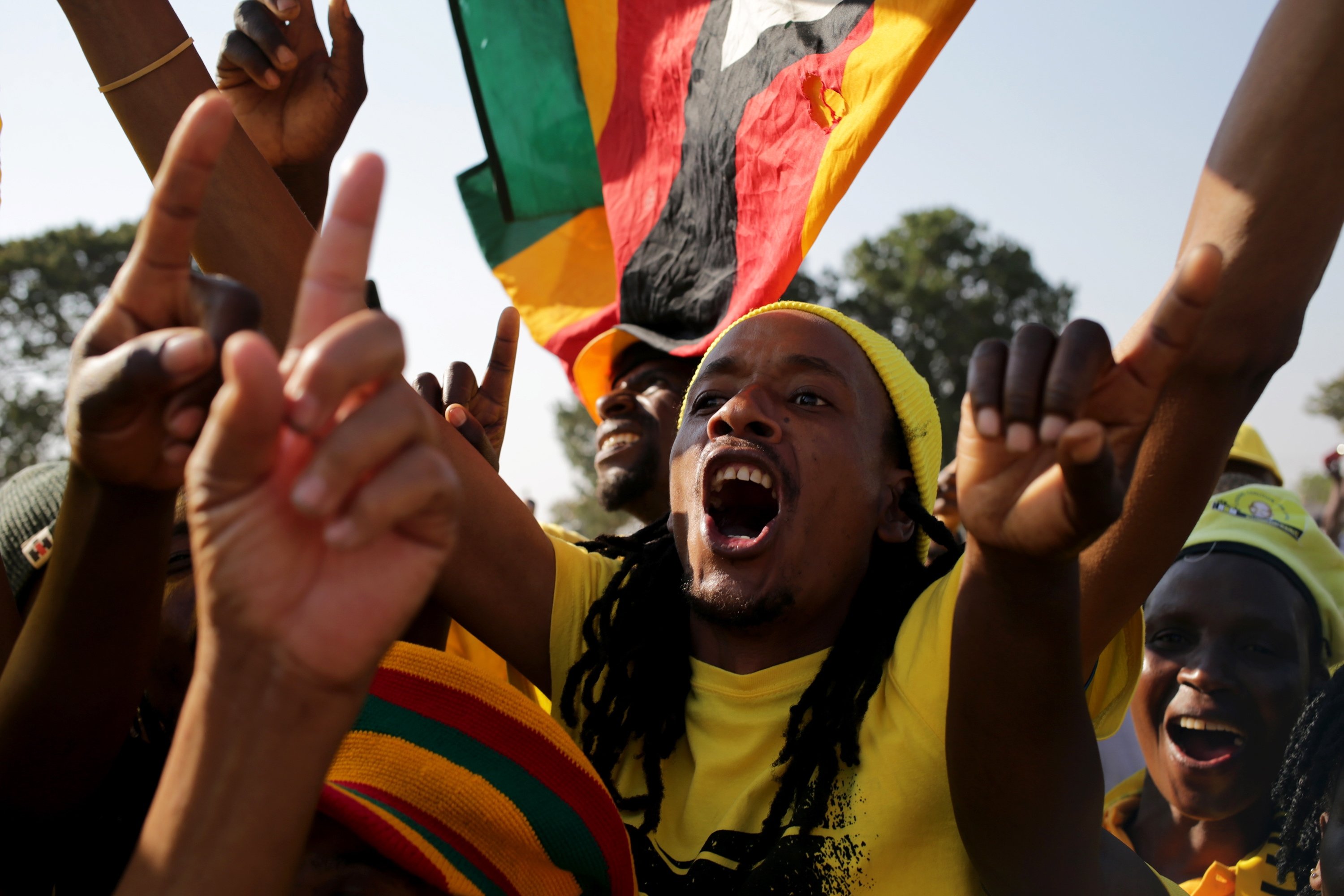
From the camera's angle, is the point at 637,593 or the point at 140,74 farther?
the point at 637,593

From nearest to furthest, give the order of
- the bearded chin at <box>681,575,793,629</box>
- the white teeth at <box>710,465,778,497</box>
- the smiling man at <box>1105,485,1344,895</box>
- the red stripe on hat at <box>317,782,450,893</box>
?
1. the red stripe on hat at <box>317,782,450,893</box>
2. the bearded chin at <box>681,575,793,629</box>
3. the white teeth at <box>710,465,778,497</box>
4. the smiling man at <box>1105,485,1344,895</box>

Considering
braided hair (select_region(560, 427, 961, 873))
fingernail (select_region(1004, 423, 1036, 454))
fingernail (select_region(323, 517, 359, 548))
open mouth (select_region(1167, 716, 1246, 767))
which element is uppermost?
A: fingernail (select_region(323, 517, 359, 548))

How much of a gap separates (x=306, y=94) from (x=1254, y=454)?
12.1ft

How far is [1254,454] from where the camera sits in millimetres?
4238

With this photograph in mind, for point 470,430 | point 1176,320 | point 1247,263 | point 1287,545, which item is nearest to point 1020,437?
point 1176,320

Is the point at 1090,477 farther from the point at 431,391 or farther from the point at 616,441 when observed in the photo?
the point at 616,441

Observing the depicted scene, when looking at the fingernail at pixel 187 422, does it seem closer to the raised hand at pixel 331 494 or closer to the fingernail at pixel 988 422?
the raised hand at pixel 331 494

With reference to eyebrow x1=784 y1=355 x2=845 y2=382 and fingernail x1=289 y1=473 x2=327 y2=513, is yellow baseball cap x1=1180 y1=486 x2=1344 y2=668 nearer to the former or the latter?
eyebrow x1=784 y1=355 x2=845 y2=382

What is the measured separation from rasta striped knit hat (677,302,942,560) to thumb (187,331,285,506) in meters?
1.65

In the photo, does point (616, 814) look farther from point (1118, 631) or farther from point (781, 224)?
point (781, 224)

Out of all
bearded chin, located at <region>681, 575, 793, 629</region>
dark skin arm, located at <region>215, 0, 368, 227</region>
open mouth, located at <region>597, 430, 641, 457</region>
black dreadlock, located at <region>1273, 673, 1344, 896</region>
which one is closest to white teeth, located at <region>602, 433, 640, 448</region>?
open mouth, located at <region>597, 430, 641, 457</region>

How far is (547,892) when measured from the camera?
1.56m

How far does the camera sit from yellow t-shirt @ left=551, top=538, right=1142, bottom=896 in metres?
1.91

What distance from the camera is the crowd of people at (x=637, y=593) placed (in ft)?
3.59
